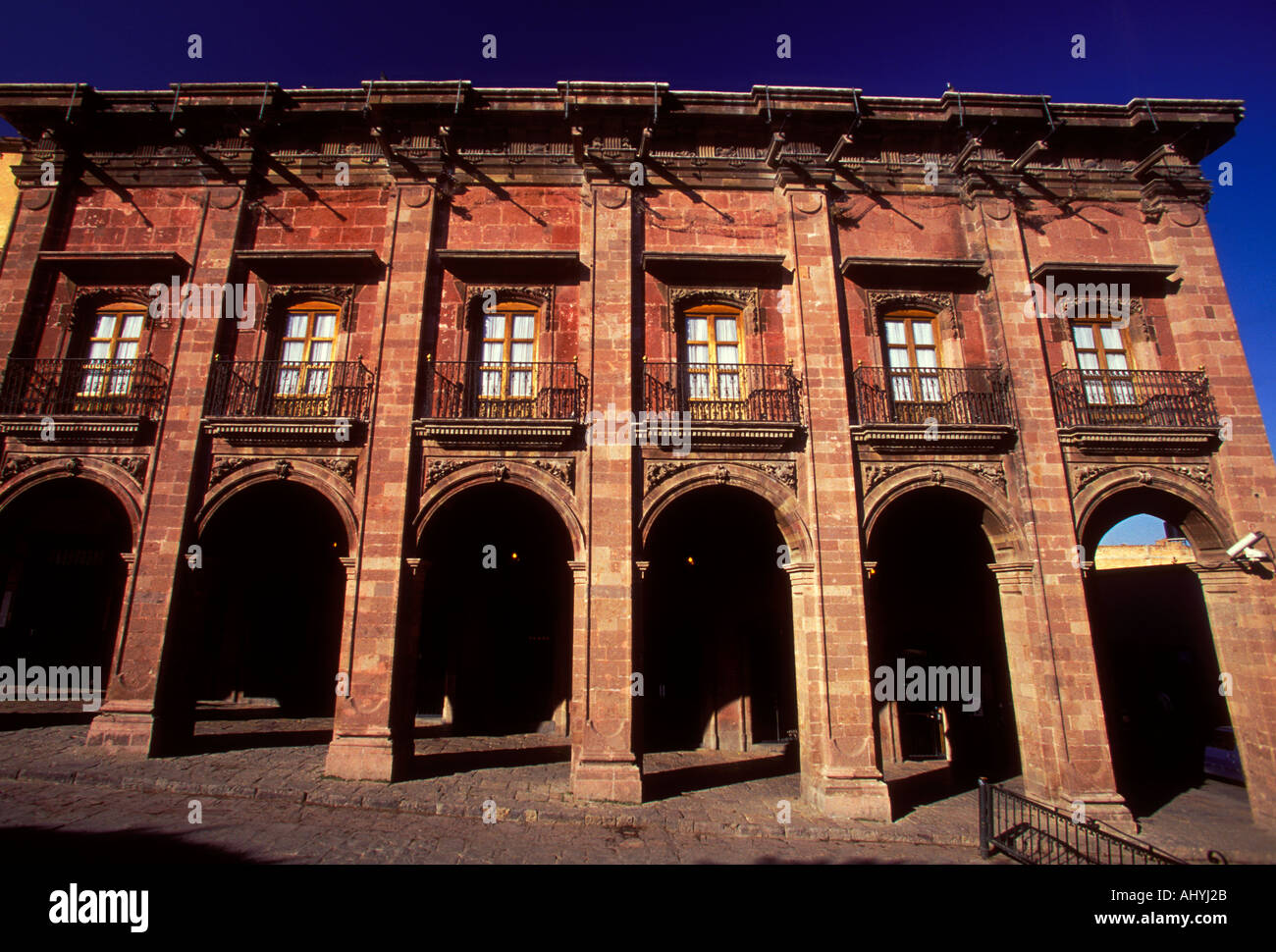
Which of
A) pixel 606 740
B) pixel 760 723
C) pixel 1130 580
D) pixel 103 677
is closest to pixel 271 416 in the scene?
pixel 606 740

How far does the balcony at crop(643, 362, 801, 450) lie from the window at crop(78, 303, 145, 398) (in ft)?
31.1

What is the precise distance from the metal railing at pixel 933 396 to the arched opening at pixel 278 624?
37.6 feet

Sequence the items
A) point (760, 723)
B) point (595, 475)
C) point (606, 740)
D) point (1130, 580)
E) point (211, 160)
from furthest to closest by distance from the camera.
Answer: point (1130, 580) < point (760, 723) < point (211, 160) < point (595, 475) < point (606, 740)

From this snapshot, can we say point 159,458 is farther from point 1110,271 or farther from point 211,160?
point 1110,271

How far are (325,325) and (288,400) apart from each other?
1.63 m

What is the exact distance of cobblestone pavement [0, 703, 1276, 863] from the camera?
7.75 meters

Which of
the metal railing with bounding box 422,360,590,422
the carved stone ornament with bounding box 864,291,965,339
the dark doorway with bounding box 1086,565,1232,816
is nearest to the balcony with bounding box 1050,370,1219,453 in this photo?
the carved stone ornament with bounding box 864,291,965,339

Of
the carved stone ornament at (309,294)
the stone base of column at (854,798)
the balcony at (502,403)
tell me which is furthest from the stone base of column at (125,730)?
the stone base of column at (854,798)

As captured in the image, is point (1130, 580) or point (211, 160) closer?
point (211, 160)

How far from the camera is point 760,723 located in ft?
42.6

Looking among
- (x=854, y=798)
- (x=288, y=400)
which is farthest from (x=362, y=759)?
(x=854, y=798)

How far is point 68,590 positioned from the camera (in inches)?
561

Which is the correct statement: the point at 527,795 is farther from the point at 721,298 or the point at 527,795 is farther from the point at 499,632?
the point at 721,298
